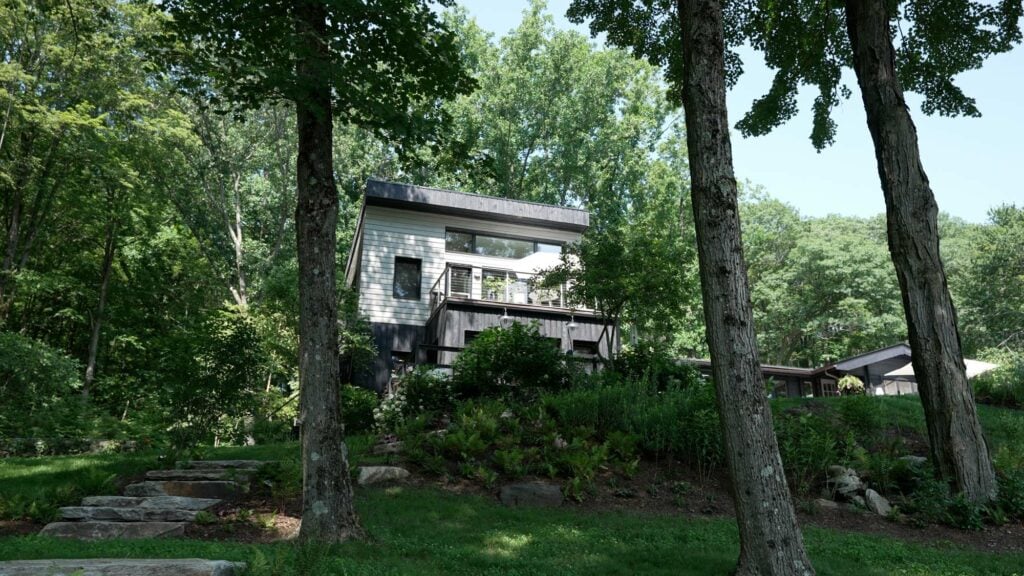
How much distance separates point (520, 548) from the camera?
616 centimetres

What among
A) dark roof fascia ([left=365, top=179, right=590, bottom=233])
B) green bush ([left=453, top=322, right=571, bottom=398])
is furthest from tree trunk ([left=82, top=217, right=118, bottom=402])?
green bush ([left=453, top=322, right=571, bottom=398])

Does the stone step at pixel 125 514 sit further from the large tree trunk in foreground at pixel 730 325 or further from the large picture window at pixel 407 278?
the large picture window at pixel 407 278

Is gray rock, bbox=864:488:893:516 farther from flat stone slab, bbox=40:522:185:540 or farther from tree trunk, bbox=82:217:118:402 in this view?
tree trunk, bbox=82:217:118:402

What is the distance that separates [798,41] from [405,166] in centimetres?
750

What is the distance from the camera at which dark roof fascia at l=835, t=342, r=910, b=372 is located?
21.6 meters

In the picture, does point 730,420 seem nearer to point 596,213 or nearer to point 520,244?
point 520,244

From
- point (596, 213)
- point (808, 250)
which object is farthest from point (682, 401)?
point (808, 250)

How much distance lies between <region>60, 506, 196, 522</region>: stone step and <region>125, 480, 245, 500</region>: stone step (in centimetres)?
76

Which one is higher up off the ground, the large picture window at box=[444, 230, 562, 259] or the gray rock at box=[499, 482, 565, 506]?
the large picture window at box=[444, 230, 562, 259]

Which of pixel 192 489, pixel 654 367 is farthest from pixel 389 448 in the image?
pixel 654 367

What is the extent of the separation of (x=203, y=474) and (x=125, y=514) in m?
1.36

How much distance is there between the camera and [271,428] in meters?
13.7

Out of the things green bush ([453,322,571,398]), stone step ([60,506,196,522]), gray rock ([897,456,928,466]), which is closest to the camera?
stone step ([60,506,196,522])

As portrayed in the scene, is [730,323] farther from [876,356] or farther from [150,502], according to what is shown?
[876,356]
